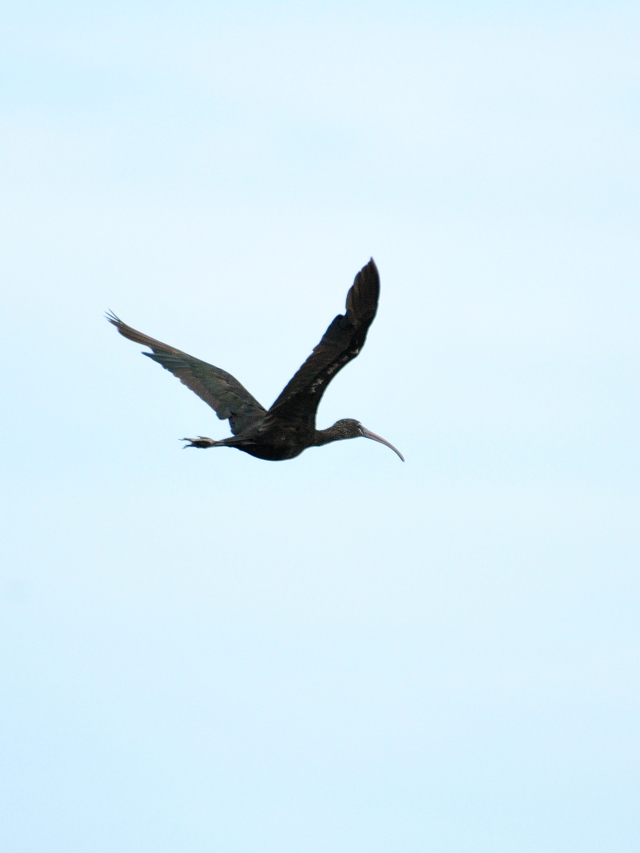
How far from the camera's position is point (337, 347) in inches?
764

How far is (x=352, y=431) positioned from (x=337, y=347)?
4.87m

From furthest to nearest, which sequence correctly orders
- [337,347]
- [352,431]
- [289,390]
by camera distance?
[352,431]
[289,390]
[337,347]

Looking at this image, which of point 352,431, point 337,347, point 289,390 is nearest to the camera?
point 337,347

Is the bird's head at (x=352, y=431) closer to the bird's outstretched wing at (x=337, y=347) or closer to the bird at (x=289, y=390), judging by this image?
the bird at (x=289, y=390)

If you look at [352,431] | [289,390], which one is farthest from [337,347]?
[352,431]

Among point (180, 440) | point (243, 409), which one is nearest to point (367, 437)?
point (243, 409)

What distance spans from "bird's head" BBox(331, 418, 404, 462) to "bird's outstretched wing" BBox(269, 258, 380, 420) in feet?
8.54

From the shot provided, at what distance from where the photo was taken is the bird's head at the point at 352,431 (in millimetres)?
23844

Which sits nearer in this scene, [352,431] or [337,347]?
[337,347]

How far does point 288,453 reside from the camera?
2236cm

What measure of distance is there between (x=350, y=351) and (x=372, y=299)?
0.92 m

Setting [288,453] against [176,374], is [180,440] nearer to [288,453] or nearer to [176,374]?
[288,453]

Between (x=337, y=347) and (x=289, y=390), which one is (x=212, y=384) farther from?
(x=337, y=347)

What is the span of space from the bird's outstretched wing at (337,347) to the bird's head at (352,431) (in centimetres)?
260
